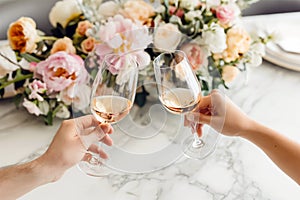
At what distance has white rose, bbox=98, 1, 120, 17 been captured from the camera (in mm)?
1268

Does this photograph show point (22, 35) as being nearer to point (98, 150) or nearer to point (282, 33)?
point (98, 150)

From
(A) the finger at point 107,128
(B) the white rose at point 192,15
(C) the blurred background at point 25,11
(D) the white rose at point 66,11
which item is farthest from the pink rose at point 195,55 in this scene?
(C) the blurred background at point 25,11

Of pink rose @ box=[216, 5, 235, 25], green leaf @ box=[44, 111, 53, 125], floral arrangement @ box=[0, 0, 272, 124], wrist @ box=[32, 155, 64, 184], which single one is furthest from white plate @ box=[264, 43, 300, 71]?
wrist @ box=[32, 155, 64, 184]

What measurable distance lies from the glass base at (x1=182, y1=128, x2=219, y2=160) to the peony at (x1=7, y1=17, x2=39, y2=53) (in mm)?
418

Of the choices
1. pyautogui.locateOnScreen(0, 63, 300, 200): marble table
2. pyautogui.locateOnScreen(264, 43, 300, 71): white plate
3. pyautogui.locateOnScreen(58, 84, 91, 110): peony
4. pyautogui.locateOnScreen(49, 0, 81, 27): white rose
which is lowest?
pyautogui.locateOnScreen(264, 43, 300, 71): white plate

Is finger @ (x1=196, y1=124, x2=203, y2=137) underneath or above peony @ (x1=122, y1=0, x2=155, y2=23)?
underneath

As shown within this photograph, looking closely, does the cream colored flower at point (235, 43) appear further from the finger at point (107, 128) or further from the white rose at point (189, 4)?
the finger at point (107, 128)

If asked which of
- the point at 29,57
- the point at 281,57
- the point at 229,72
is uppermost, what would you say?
the point at 29,57

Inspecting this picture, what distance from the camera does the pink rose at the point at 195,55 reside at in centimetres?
112

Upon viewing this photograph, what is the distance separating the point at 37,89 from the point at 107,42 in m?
0.19

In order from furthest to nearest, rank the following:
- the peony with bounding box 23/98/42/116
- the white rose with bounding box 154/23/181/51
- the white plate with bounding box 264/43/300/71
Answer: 1. the white plate with bounding box 264/43/300/71
2. the peony with bounding box 23/98/42/116
3. the white rose with bounding box 154/23/181/51

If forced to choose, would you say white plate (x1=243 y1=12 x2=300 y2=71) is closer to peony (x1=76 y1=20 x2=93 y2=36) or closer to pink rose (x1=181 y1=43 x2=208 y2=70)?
pink rose (x1=181 y1=43 x2=208 y2=70)

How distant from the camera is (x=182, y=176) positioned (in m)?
1.10

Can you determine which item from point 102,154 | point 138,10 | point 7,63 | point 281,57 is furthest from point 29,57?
point 281,57
